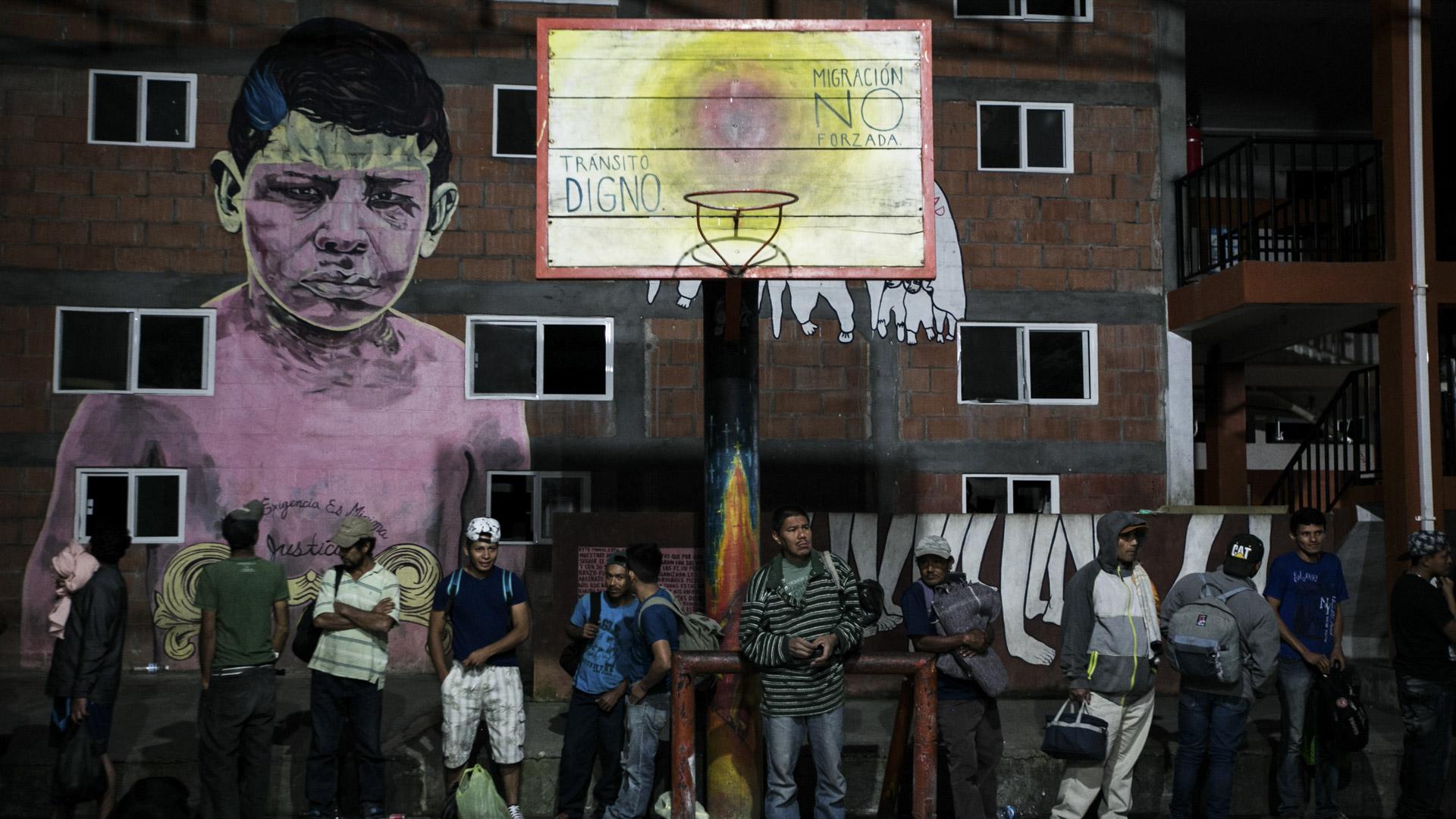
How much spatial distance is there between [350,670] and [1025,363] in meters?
8.47

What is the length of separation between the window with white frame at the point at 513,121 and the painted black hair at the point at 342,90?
54 centimetres

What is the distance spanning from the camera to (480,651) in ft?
28.2

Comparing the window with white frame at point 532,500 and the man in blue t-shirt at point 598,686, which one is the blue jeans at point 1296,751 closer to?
the man in blue t-shirt at point 598,686

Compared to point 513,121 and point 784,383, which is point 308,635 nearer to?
point 784,383

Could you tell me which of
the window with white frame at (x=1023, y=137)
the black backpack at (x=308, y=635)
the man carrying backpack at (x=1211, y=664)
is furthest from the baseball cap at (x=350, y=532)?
the window with white frame at (x=1023, y=137)

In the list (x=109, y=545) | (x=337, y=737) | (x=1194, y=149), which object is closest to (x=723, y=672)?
(x=337, y=737)

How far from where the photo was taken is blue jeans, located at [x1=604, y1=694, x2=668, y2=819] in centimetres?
858

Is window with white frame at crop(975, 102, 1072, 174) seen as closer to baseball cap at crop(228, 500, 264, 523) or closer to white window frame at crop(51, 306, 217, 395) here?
white window frame at crop(51, 306, 217, 395)

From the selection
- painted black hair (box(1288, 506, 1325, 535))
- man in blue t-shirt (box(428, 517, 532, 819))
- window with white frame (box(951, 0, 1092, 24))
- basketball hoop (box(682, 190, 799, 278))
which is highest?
window with white frame (box(951, 0, 1092, 24))

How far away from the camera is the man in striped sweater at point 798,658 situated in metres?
7.79

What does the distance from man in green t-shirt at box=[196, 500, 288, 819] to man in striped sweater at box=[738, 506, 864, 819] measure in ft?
9.65

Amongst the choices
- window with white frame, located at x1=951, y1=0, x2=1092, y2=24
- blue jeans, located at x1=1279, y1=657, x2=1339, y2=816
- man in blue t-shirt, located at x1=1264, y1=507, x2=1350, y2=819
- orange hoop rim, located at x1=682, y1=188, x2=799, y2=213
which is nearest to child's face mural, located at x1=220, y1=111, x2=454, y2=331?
window with white frame, located at x1=951, y1=0, x2=1092, y2=24

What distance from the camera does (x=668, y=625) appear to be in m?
8.52

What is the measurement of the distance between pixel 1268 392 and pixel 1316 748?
1326 centimetres
